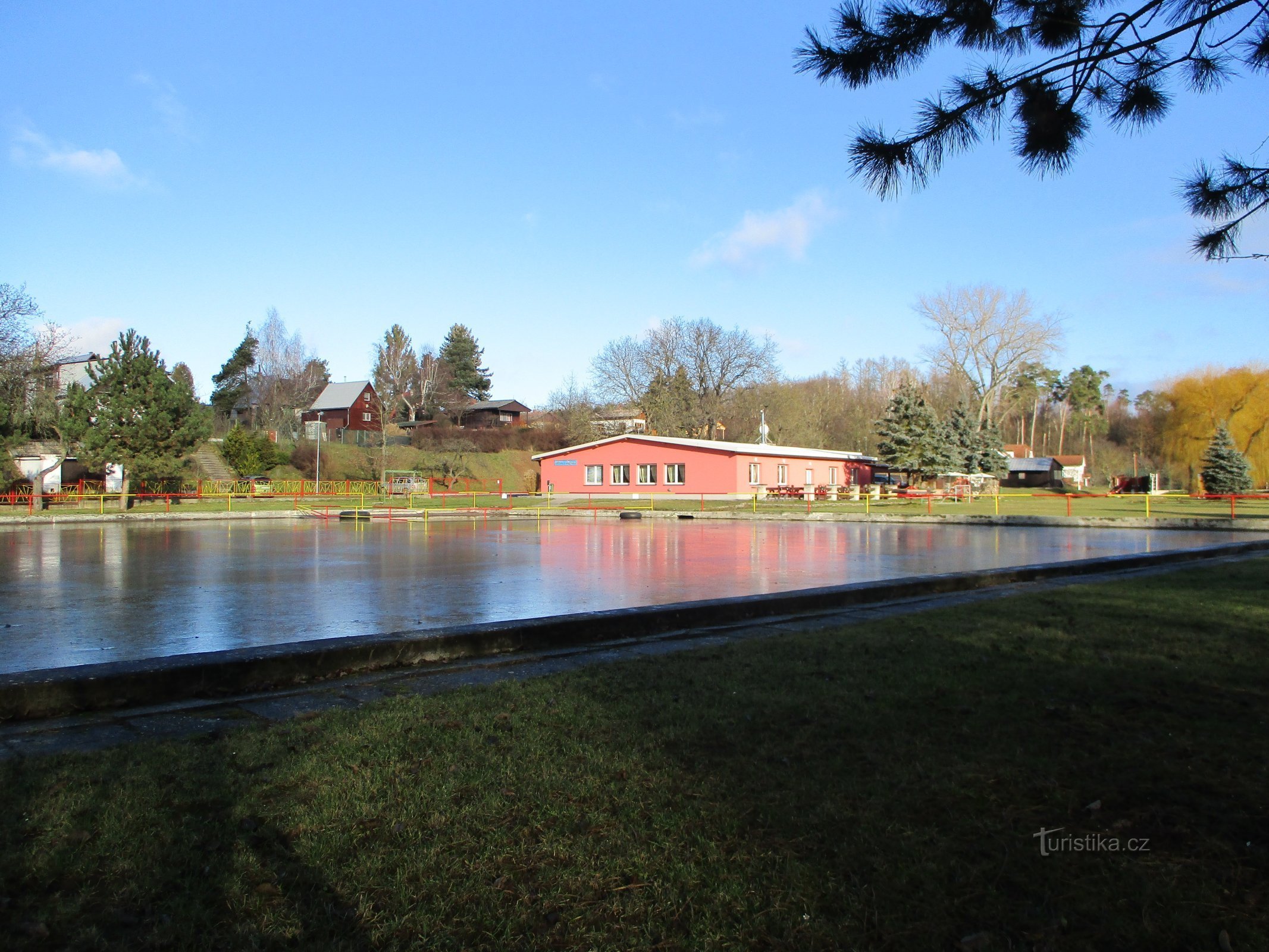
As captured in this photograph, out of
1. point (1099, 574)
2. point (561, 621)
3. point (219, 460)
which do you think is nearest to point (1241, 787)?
point (561, 621)

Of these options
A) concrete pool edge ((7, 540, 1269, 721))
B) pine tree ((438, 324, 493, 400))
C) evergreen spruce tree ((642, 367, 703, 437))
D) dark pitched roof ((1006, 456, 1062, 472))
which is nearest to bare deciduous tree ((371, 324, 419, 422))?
pine tree ((438, 324, 493, 400))

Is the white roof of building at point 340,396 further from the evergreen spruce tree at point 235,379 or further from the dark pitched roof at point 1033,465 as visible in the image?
the dark pitched roof at point 1033,465

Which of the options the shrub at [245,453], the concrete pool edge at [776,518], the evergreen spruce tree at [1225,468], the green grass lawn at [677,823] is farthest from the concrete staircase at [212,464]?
the evergreen spruce tree at [1225,468]

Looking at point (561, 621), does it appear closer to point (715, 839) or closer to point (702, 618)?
point (702, 618)

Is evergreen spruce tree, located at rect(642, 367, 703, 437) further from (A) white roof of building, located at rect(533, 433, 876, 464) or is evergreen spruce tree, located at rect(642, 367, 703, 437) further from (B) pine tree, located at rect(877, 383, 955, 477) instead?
(B) pine tree, located at rect(877, 383, 955, 477)

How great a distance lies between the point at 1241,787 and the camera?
13.1 feet

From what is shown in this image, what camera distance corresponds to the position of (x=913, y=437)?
2216 inches

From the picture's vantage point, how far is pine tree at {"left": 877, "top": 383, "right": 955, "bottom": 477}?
56.0m

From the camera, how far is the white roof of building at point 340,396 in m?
80.8

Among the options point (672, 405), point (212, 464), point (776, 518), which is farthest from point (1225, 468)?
point (212, 464)

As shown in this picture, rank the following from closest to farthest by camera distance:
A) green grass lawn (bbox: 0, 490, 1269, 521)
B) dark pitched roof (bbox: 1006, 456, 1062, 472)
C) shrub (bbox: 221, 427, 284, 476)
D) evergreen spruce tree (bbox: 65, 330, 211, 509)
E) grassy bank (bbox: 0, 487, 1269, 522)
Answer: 1. grassy bank (bbox: 0, 487, 1269, 522)
2. green grass lawn (bbox: 0, 490, 1269, 521)
3. evergreen spruce tree (bbox: 65, 330, 211, 509)
4. shrub (bbox: 221, 427, 284, 476)
5. dark pitched roof (bbox: 1006, 456, 1062, 472)

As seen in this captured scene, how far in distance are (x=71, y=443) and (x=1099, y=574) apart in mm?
43587

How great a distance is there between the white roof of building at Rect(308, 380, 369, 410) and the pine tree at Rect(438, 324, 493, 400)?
457 inches

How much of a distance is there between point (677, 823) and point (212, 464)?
193 ft
